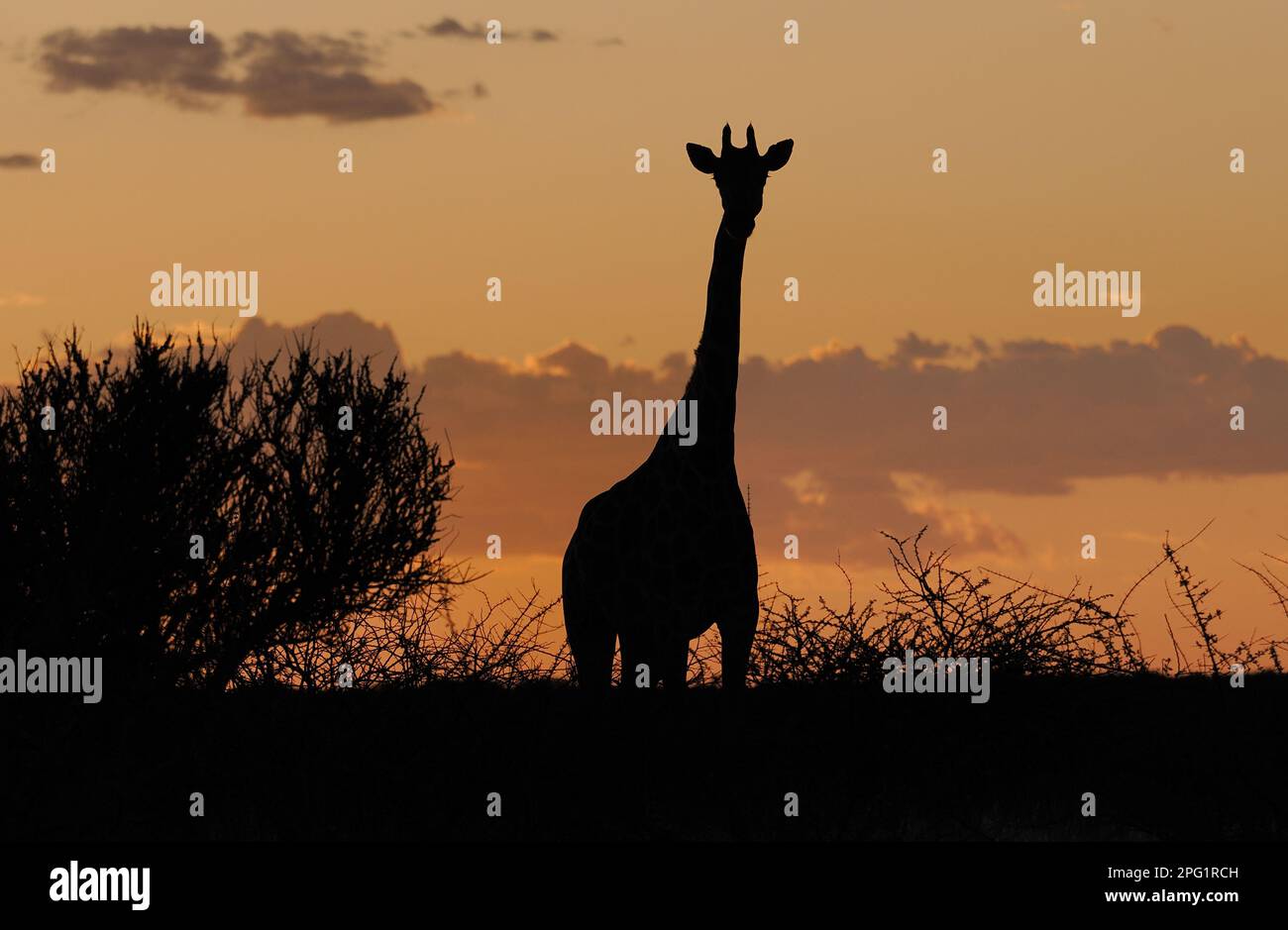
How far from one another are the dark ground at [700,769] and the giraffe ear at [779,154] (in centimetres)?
505

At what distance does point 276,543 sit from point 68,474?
402cm

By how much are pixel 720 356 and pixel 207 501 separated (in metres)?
14.5

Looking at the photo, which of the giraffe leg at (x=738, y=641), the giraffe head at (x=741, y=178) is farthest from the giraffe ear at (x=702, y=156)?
the giraffe leg at (x=738, y=641)

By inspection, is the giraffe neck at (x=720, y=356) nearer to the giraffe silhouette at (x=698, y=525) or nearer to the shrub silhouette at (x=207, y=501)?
the giraffe silhouette at (x=698, y=525)

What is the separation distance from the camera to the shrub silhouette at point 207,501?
86.4ft

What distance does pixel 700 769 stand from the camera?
46.6ft

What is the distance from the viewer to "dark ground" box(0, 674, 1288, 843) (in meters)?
14.0

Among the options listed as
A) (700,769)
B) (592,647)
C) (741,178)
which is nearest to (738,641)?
(700,769)

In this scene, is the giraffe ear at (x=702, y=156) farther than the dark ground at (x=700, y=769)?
Yes

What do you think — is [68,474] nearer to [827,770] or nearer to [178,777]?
[178,777]

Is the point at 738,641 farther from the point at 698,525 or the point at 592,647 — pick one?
the point at 592,647

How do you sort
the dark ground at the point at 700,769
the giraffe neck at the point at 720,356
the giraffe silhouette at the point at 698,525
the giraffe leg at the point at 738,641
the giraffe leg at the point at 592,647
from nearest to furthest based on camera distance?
the dark ground at the point at 700,769, the giraffe leg at the point at 738,641, the giraffe silhouette at the point at 698,525, the giraffe neck at the point at 720,356, the giraffe leg at the point at 592,647

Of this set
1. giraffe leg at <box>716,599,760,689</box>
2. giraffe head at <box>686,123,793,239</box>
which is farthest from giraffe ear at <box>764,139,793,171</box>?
giraffe leg at <box>716,599,760,689</box>
